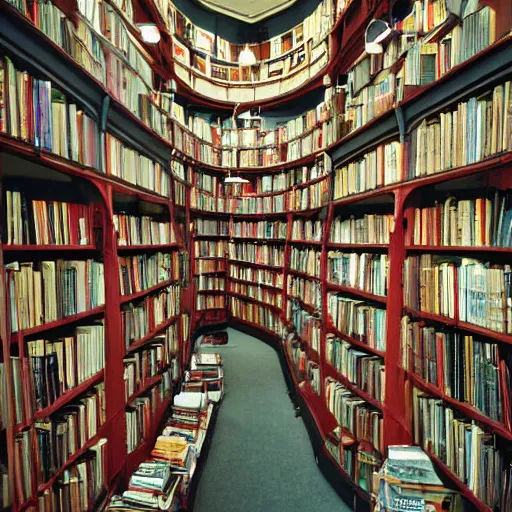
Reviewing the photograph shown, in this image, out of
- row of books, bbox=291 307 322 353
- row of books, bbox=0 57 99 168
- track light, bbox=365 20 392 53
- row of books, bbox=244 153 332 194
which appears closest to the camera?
row of books, bbox=0 57 99 168

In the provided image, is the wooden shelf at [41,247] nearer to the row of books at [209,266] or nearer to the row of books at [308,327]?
the row of books at [308,327]

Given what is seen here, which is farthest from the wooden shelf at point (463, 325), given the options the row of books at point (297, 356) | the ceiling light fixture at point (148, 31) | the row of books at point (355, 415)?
the ceiling light fixture at point (148, 31)

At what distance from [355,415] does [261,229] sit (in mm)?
3341

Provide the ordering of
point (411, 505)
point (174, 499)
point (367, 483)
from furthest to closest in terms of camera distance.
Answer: point (367, 483), point (174, 499), point (411, 505)

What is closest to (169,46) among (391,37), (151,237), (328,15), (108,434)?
(328,15)

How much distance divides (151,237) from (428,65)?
207 cm

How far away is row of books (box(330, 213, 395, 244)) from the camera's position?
222 centimetres

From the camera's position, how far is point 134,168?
253cm

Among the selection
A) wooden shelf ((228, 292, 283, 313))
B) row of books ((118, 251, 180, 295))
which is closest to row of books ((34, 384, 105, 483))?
row of books ((118, 251, 180, 295))

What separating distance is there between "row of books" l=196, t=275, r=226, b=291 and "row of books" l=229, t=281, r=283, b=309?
5.7 inches

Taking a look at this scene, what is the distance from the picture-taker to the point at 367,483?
2.11 meters

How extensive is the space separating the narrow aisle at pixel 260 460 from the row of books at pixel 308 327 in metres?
0.64

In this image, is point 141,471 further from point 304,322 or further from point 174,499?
point 304,322

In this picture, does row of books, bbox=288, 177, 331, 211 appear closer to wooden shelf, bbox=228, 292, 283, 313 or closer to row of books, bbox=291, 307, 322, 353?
row of books, bbox=291, 307, 322, 353
